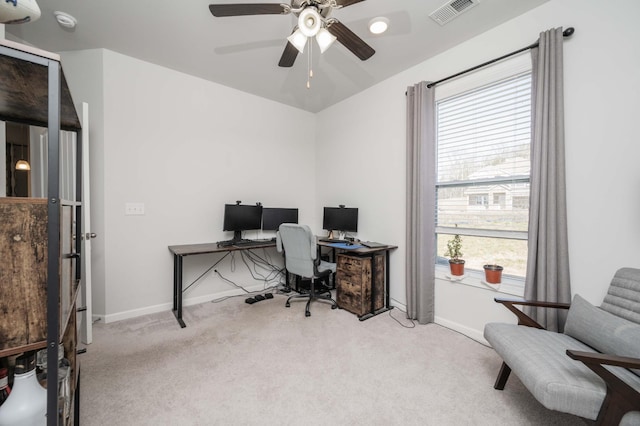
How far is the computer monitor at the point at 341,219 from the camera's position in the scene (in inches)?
134

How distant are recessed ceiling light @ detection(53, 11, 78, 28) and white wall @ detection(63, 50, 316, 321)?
1.31ft

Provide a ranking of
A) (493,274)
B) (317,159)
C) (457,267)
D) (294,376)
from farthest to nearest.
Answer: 1. (317,159)
2. (457,267)
3. (493,274)
4. (294,376)

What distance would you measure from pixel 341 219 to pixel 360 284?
1.00m

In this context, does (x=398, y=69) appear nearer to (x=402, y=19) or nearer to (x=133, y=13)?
(x=402, y=19)

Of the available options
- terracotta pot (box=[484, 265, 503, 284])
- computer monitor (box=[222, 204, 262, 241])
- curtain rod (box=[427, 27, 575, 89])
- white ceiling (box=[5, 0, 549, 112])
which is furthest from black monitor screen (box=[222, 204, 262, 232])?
terracotta pot (box=[484, 265, 503, 284])

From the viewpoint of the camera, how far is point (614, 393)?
3.44ft

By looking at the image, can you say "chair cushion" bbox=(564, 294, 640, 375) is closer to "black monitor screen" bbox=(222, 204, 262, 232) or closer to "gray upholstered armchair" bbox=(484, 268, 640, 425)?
"gray upholstered armchair" bbox=(484, 268, 640, 425)

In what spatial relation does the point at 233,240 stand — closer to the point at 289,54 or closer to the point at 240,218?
the point at 240,218

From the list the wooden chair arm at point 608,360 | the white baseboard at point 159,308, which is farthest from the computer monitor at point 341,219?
the wooden chair arm at point 608,360

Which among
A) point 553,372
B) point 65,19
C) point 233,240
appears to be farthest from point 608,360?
point 65,19

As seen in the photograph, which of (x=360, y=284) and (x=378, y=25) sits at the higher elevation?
(x=378, y=25)

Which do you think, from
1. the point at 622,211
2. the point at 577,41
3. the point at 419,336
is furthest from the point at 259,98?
the point at 622,211

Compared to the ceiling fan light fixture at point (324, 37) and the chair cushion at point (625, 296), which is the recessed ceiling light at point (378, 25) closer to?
the ceiling fan light fixture at point (324, 37)

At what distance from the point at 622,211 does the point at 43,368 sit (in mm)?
3109
